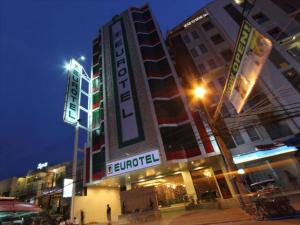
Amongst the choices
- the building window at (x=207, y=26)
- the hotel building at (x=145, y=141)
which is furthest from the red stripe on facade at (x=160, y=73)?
the building window at (x=207, y=26)

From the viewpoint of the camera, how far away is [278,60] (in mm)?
22234

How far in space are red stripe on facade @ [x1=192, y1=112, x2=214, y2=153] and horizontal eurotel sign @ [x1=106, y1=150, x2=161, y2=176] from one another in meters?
4.89

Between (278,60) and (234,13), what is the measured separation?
34.8 feet

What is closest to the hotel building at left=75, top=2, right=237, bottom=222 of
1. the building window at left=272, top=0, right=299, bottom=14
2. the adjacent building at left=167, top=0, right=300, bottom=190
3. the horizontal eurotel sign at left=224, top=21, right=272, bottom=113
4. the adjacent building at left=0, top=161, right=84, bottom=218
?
the adjacent building at left=167, top=0, right=300, bottom=190

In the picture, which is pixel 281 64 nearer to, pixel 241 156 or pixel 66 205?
pixel 241 156

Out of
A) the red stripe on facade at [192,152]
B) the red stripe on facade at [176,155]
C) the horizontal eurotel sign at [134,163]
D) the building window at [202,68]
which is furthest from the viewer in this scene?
the building window at [202,68]

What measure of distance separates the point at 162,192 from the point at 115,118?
41.1ft

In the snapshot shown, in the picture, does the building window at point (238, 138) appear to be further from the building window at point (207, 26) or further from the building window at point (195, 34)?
the building window at point (207, 26)

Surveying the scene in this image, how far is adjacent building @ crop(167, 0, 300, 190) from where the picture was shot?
19.1 m

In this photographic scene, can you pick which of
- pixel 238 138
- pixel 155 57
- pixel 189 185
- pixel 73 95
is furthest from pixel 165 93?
pixel 73 95

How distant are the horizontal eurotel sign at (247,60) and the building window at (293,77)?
57.1ft

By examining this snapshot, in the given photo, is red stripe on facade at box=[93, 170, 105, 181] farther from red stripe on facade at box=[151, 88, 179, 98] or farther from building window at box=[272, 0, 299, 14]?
building window at box=[272, 0, 299, 14]

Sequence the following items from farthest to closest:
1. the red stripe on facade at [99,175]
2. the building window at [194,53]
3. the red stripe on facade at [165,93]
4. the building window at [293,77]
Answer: the building window at [194,53]
the red stripe on facade at [165,93]
the red stripe on facade at [99,175]
the building window at [293,77]

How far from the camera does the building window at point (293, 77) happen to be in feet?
66.1
